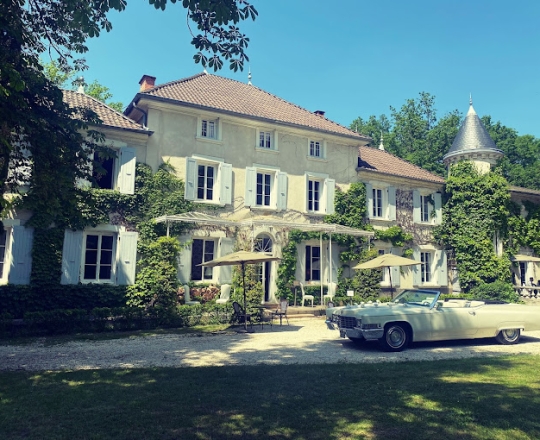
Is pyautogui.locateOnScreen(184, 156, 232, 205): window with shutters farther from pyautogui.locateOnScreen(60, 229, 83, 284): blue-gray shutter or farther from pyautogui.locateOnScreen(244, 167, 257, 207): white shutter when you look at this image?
pyautogui.locateOnScreen(60, 229, 83, 284): blue-gray shutter

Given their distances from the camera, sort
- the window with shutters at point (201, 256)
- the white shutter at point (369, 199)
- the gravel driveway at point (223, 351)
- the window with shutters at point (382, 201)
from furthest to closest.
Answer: the window with shutters at point (382, 201), the white shutter at point (369, 199), the window with shutters at point (201, 256), the gravel driveway at point (223, 351)

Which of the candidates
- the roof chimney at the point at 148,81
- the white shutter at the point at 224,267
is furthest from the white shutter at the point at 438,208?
the roof chimney at the point at 148,81

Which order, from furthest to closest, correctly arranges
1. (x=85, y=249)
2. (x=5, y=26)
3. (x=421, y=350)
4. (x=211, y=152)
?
(x=211, y=152) → (x=85, y=249) → (x=421, y=350) → (x=5, y=26)

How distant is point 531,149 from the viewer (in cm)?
4197

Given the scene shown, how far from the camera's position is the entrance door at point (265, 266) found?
1730 cm

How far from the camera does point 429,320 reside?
942 cm

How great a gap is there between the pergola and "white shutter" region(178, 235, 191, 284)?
2.66 feet

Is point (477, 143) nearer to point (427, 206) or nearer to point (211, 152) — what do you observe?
point (427, 206)

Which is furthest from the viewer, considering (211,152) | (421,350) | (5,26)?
(211,152)

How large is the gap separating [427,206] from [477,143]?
182 inches

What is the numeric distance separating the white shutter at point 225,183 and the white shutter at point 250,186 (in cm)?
81

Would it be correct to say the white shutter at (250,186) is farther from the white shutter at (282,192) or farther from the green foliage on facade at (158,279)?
the green foliage on facade at (158,279)

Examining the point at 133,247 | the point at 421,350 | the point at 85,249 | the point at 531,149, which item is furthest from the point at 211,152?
the point at 531,149

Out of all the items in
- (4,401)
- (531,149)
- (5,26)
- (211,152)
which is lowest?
(4,401)
